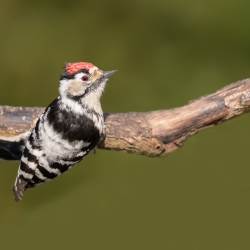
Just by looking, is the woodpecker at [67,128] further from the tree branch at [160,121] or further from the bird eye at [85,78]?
the tree branch at [160,121]

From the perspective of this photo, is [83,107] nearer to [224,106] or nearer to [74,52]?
[224,106]

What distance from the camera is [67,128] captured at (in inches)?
104

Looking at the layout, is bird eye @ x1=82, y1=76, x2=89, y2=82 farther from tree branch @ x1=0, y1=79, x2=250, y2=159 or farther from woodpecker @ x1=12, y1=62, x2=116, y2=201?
tree branch @ x1=0, y1=79, x2=250, y2=159

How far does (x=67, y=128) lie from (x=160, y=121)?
39 cm

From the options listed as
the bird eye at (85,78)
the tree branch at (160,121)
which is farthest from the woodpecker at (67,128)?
the tree branch at (160,121)

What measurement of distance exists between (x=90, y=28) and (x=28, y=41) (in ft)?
1.12

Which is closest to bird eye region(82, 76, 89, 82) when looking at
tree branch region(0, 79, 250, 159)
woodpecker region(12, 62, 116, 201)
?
woodpecker region(12, 62, 116, 201)

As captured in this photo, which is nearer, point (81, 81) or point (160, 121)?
point (81, 81)

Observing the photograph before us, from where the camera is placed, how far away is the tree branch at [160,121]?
107 inches

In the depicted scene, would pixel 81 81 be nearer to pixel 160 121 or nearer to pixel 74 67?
pixel 74 67

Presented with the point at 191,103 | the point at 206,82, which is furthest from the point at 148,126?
the point at 206,82

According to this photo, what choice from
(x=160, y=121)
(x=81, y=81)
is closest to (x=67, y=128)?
(x=81, y=81)

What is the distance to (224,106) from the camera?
2705 mm

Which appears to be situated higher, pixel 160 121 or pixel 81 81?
pixel 81 81
